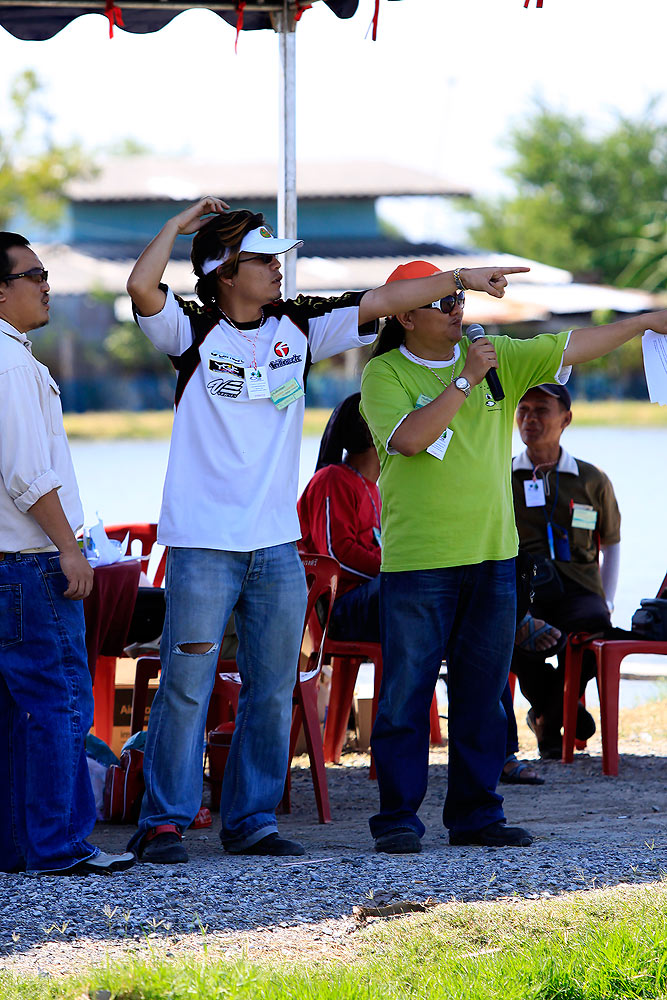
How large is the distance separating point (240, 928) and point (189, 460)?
4.77ft

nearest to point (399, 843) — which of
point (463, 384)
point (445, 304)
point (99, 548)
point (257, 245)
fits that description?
point (463, 384)

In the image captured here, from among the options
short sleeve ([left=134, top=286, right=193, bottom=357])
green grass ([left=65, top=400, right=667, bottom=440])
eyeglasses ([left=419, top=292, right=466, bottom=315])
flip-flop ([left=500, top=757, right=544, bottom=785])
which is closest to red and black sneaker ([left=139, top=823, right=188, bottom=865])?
short sleeve ([left=134, top=286, right=193, bottom=357])

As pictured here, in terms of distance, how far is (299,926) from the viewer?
133 inches

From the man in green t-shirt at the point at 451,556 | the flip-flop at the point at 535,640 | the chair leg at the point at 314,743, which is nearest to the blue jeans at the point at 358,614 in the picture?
the chair leg at the point at 314,743

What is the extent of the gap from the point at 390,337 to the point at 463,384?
1.70 ft

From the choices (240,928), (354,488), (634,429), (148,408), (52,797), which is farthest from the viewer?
(148,408)

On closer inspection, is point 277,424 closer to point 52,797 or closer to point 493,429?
point 493,429

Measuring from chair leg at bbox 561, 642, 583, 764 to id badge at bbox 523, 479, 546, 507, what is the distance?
2.19 ft

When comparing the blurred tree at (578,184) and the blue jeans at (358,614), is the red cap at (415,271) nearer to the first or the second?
the blue jeans at (358,614)

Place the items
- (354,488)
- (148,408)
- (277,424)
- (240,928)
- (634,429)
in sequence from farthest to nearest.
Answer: (148,408)
(634,429)
(354,488)
(277,424)
(240,928)

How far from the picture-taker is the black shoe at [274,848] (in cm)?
414

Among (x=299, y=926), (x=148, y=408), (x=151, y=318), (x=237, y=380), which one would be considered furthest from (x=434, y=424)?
(x=148, y=408)

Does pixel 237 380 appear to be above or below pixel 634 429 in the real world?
below

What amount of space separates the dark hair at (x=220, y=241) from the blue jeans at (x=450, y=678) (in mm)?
1129
